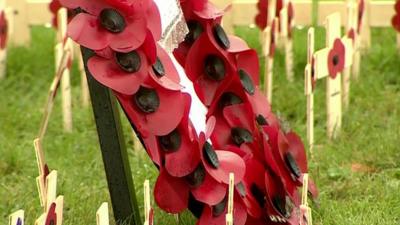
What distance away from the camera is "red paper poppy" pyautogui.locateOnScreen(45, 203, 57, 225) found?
2793 millimetres

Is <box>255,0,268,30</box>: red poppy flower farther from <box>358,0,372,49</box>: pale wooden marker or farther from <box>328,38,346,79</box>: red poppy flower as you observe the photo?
<box>328,38,346,79</box>: red poppy flower

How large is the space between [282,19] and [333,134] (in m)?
0.66

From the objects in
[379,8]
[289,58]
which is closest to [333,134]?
[289,58]

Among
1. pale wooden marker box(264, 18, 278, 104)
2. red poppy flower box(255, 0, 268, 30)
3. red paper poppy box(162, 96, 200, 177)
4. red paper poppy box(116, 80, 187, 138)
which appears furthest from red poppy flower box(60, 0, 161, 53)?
red poppy flower box(255, 0, 268, 30)

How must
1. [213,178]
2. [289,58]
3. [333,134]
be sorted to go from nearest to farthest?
1. [213,178]
2. [333,134]
3. [289,58]

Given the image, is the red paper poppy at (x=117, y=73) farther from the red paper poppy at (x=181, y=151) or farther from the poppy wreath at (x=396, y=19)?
the poppy wreath at (x=396, y=19)

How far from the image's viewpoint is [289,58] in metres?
4.95

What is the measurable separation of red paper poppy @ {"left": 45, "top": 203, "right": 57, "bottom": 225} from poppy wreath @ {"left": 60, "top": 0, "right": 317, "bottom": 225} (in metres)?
0.33

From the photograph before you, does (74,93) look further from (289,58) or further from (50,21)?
(289,58)

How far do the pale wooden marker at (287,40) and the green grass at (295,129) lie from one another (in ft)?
0.13

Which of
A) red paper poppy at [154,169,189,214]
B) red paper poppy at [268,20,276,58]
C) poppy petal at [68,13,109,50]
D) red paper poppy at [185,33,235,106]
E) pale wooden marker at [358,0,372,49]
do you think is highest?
poppy petal at [68,13,109,50]

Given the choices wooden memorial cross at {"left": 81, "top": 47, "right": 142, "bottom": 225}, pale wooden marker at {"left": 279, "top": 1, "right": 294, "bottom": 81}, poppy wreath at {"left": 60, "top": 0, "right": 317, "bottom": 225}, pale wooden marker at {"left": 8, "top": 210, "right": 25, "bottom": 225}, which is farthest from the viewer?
pale wooden marker at {"left": 279, "top": 1, "right": 294, "bottom": 81}

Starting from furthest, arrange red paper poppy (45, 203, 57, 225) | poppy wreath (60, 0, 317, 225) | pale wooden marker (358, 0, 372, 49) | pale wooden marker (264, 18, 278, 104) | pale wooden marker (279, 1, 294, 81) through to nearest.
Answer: pale wooden marker (358, 0, 372, 49) → pale wooden marker (279, 1, 294, 81) → pale wooden marker (264, 18, 278, 104) → poppy wreath (60, 0, 317, 225) → red paper poppy (45, 203, 57, 225)

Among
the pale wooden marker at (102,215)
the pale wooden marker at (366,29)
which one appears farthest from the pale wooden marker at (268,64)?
the pale wooden marker at (102,215)
